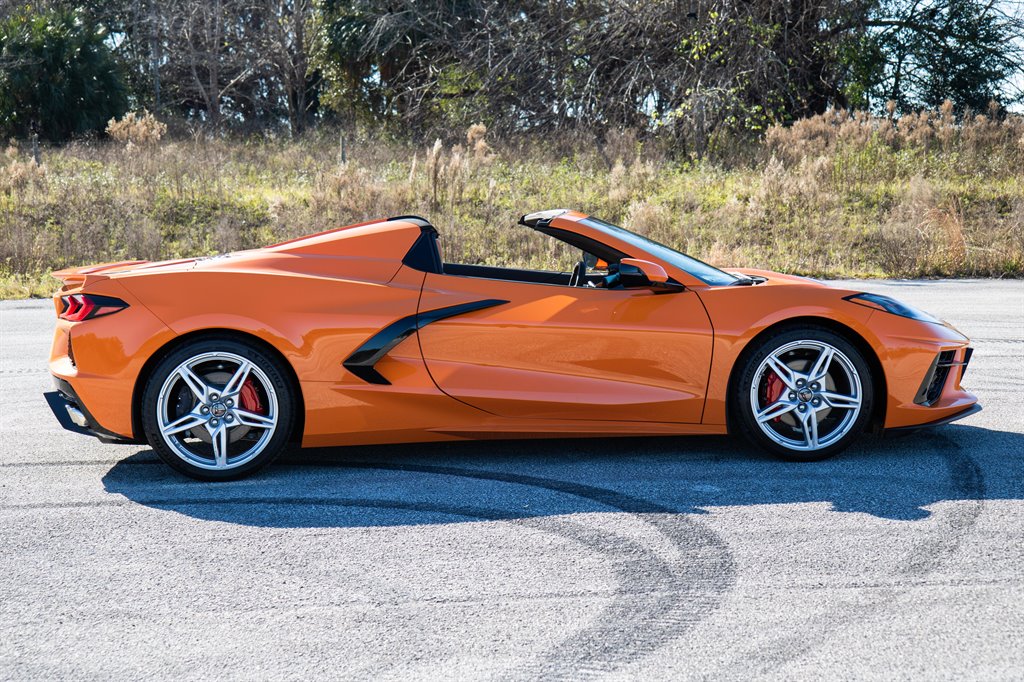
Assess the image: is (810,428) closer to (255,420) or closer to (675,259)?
(675,259)

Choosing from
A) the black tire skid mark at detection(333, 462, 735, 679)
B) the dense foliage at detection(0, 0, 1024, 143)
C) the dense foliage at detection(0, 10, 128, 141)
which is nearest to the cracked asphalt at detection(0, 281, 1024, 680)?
the black tire skid mark at detection(333, 462, 735, 679)

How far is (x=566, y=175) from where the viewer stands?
20.8 metres

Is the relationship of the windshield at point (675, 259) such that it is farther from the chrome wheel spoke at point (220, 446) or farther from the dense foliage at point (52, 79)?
the dense foliage at point (52, 79)

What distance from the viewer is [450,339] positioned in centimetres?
506

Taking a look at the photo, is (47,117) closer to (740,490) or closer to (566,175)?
(566,175)

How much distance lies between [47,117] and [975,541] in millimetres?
Answer: 26533

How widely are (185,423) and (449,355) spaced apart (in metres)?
1.26

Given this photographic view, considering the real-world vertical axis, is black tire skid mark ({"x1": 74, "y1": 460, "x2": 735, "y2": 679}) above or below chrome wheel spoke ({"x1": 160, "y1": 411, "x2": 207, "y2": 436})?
below

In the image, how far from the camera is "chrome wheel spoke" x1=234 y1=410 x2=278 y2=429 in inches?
197

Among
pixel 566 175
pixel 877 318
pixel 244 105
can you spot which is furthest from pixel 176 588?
pixel 244 105

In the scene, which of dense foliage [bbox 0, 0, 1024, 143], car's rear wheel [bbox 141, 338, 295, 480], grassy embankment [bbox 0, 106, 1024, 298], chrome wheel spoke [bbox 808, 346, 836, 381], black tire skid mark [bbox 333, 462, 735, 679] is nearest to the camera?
black tire skid mark [bbox 333, 462, 735, 679]

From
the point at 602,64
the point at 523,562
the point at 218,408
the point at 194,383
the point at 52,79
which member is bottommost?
the point at 523,562

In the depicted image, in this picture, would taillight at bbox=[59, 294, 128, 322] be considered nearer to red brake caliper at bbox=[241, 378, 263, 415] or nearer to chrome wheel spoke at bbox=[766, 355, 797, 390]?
red brake caliper at bbox=[241, 378, 263, 415]

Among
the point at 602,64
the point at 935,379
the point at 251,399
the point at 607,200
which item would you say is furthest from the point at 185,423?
the point at 602,64
